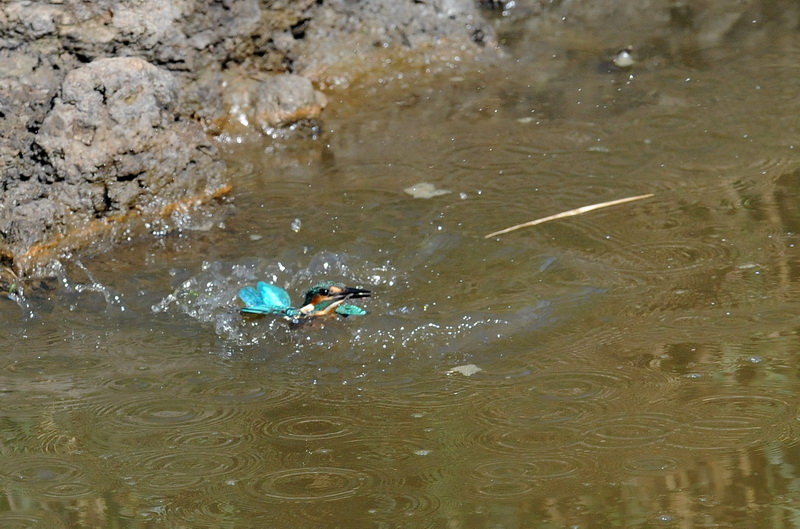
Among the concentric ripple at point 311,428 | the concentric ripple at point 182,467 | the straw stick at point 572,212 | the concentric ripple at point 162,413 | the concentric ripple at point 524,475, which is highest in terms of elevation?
the straw stick at point 572,212

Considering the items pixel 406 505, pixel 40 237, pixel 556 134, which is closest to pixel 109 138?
pixel 40 237

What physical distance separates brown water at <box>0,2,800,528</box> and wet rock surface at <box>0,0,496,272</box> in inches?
10.0

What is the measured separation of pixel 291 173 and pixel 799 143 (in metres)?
2.45

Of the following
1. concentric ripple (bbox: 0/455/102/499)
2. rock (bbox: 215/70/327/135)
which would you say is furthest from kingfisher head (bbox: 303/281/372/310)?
rock (bbox: 215/70/327/135)

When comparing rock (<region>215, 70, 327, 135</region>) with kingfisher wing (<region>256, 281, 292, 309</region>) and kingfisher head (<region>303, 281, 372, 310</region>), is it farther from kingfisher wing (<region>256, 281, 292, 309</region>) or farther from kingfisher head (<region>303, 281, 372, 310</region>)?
kingfisher head (<region>303, 281, 372, 310</region>)

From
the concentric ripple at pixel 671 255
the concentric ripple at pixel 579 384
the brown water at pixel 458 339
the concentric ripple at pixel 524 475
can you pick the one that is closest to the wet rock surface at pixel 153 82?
the brown water at pixel 458 339

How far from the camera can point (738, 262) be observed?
3.78 metres

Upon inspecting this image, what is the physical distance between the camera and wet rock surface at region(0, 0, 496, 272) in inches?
175

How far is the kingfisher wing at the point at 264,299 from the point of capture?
12.0 ft

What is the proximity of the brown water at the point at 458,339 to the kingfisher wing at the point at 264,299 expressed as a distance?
66 millimetres

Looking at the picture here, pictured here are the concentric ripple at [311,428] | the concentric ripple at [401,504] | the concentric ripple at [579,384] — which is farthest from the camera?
the concentric ripple at [579,384]

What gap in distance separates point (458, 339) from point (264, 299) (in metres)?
0.74

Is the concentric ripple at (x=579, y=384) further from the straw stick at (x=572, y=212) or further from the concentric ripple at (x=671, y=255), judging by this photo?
the straw stick at (x=572, y=212)

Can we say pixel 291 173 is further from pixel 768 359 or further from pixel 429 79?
pixel 768 359
